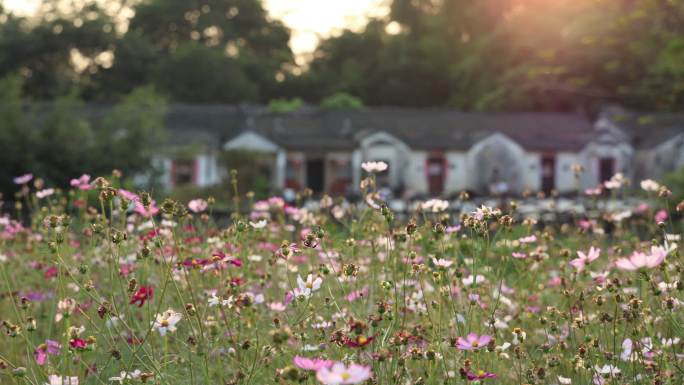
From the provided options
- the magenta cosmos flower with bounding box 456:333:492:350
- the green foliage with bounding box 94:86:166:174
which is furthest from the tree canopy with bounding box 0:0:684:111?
the magenta cosmos flower with bounding box 456:333:492:350

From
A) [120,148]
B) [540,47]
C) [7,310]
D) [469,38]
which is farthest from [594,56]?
[7,310]

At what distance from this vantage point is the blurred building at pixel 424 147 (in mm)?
24814

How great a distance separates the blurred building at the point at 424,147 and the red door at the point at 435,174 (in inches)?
1.3

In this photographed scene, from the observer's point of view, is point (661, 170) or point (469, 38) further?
point (469, 38)

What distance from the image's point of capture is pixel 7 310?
458 centimetres

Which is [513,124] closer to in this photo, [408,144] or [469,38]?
[408,144]

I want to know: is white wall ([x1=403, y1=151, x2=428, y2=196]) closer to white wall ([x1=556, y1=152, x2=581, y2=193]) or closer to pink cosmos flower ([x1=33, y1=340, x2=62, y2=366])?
white wall ([x1=556, y1=152, x2=581, y2=193])

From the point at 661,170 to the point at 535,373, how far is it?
86.3 feet

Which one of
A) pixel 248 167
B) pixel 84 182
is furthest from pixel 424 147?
pixel 84 182

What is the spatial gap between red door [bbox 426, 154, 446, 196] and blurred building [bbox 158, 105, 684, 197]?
0.03 meters

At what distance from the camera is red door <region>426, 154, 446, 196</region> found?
1025 inches

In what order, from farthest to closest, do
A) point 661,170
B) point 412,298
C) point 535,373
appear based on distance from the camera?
point 661,170, point 412,298, point 535,373

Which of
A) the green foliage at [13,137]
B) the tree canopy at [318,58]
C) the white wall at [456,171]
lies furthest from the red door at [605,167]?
the green foliage at [13,137]

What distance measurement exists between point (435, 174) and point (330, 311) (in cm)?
2341
